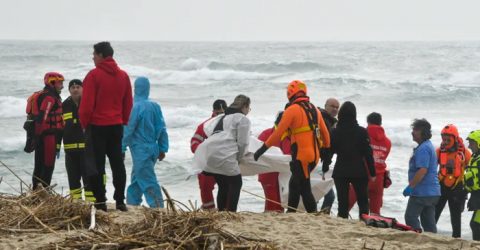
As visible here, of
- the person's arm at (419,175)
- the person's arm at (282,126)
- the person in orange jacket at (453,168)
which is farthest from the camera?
the person in orange jacket at (453,168)

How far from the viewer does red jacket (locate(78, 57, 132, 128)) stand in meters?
7.61

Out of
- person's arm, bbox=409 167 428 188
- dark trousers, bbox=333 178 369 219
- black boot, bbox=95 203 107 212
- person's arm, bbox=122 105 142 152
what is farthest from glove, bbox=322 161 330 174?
black boot, bbox=95 203 107 212

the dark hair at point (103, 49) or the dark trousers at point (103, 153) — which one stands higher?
the dark hair at point (103, 49)

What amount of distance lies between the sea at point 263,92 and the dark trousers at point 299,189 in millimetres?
3122

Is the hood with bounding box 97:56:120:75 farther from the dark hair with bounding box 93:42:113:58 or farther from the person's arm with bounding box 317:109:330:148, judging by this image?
the person's arm with bounding box 317:109:330:148

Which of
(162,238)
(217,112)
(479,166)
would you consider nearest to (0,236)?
(162,238)

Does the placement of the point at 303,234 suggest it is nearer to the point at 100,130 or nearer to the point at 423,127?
the point at 100,130

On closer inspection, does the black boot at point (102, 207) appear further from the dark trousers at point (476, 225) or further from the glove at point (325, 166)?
the dark trousers at point (476, 225)

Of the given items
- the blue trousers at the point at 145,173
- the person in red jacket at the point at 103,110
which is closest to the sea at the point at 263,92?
the blue trousers at the point at 145,173

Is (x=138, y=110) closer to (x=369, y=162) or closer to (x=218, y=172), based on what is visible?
(x=218, y=172)

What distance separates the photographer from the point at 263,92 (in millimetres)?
40281

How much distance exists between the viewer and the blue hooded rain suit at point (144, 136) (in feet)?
30.1

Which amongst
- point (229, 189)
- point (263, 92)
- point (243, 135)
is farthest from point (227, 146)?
point (263, 92)

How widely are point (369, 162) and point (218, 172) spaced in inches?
62.6
